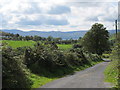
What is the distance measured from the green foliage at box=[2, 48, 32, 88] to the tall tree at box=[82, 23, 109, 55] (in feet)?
159

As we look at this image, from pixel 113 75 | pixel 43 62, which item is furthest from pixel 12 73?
pixel 113 75

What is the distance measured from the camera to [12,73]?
1342 cm

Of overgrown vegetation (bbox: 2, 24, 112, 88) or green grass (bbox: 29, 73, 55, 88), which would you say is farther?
green grass (bbox: 29, 73, 55, 88)

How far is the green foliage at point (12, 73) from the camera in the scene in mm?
12633

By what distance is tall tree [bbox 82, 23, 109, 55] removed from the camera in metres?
61.4

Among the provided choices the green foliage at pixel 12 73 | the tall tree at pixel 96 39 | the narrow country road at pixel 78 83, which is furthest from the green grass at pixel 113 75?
the tall tree at pixel 96 39

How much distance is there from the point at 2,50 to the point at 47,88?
4.24 m

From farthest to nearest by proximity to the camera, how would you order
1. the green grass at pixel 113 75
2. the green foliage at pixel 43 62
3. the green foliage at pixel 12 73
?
1. the green foliage at pixel 43 62
2. the green grass at pixel 113 75
3. the green foliage at pixel 12 73

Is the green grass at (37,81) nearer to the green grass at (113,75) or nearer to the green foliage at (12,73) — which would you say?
the green foliage at (12,73)

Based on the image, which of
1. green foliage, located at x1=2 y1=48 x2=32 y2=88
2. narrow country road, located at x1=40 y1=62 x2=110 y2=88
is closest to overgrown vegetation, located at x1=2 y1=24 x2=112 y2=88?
green foliage, located at x1=2 y1=48 x2=32 y2=88

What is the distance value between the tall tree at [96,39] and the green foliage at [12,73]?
48.5 metres

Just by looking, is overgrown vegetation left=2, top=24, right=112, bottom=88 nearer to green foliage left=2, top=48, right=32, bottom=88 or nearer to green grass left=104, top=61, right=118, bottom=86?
green foliage left=2, top=48, right=32, bottom=88

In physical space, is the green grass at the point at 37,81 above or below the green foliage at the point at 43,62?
below

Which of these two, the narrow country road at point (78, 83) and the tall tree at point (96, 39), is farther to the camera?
the tall tree at point (96, 39)
